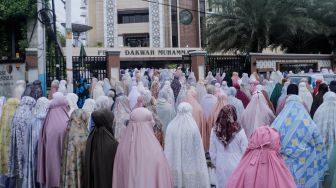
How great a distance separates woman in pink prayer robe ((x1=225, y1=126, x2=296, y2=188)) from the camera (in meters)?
4.25

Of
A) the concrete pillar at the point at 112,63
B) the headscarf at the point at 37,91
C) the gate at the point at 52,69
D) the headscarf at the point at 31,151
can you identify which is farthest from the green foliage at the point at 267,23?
the headscarf at the point at 31,151

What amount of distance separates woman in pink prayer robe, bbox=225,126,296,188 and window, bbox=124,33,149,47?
124 ft

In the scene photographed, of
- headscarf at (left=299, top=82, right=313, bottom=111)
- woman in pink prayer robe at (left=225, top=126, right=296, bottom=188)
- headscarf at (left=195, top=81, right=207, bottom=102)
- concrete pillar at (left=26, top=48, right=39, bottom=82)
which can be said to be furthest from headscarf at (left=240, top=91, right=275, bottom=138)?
concrete pillar at (left=26, top=48, right=39, bottom=82)

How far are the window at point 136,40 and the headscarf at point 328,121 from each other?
35369 millimetres

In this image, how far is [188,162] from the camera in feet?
20.6

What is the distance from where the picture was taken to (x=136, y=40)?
42750 mm

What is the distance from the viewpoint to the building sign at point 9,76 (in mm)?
15102

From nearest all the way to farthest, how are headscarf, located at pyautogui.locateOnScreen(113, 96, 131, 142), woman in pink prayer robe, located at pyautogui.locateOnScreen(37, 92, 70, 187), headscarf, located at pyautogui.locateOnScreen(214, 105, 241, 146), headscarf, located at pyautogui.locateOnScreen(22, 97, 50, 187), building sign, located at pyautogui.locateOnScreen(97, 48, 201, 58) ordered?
headscarf, located at pyautogui.locateOnScreen(214, 105, 241, 146) < woman in pink prayer robe, located at pyautogui.locateOnScreen(37, 92, 70, 187) < headscarf, located at pyautogui.locateOnScreen(22, 97, 50, 187) < headscarf, located at pyautogui.locateOnScreen(113, 96, 131, 142) < building sign, located at pyautogui.locateOnScreen(97, 48, 201, 58)

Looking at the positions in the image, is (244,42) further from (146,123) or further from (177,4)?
(146,123)

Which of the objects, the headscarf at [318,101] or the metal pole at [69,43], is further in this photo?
the metal pole at [69,43]

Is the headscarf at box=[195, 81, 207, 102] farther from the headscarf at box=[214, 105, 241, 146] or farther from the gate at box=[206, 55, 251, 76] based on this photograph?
the gate at box=[206, 55, 251, 76]

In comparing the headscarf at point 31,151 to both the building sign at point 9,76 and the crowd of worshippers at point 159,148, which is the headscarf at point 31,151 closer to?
the crowd of worshippers at point 159,148

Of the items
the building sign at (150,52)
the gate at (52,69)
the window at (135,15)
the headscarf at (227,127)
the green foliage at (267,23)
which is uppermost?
the window at (135,15)

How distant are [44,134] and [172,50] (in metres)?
30.2
